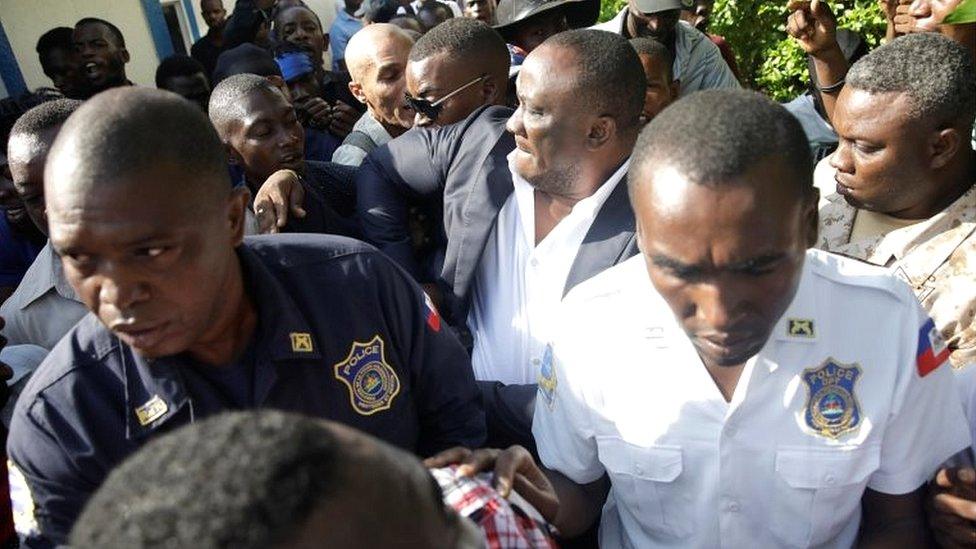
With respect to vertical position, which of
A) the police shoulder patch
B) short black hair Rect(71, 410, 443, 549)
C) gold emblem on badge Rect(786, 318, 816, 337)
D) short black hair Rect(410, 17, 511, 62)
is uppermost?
short black hair Rect(71, 410, 443, 549)

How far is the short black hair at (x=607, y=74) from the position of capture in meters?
2.46

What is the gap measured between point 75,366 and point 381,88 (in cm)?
249

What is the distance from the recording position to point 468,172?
8.48ft

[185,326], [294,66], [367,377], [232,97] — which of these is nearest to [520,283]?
[367,377]

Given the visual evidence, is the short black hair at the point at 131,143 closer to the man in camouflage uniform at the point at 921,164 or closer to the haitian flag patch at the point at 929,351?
the haitian flag patch at the point at 929,351

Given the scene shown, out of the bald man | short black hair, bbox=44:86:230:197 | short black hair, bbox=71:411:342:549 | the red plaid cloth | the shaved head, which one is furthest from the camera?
the shaved head

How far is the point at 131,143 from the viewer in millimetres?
1367

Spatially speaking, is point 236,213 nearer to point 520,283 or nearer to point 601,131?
point 520,283

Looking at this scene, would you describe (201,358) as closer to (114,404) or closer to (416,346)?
(114,404)

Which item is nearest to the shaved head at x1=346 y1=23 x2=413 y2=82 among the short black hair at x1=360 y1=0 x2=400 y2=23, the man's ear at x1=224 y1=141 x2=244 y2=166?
the man's ear at x1=224 y1=141 x2=244 y2=166

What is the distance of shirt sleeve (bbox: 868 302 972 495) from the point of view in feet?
5.09

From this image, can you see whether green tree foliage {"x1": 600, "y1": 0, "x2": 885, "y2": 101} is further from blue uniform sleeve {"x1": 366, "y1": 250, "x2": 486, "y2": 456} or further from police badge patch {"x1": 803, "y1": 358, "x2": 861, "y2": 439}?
blue uniform sleeve {"x1": 366, "y1": 250, "x2": 486, "y2": 456}

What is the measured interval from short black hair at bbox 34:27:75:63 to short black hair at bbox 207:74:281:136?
7.42 ft

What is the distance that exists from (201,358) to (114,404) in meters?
0.19
